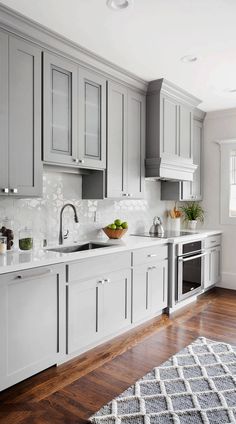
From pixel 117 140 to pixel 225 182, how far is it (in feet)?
7.36

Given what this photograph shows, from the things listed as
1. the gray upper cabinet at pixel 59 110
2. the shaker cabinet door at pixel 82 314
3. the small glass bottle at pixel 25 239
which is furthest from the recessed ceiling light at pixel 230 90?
the small glass bottle at pixel 25 239

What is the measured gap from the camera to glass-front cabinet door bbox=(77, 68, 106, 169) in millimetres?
3186

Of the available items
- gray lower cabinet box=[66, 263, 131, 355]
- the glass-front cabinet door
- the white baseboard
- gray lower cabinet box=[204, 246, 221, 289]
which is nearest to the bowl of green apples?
gray lower cabinet box=[66, 263, 131, 355]

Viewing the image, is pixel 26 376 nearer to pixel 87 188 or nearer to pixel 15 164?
pixel 15 164

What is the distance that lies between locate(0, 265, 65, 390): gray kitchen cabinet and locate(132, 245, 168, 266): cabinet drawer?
1.00 metres

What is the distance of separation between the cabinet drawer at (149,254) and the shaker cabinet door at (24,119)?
119 cm

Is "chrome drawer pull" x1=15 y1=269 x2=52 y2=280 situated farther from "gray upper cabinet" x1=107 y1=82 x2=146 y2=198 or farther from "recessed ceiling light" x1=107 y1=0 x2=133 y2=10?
"recessed ceiling light" x1=107 y1=0 x2=133 y2=10

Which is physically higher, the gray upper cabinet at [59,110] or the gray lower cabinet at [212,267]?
the gray upper cabinet at [59,110]

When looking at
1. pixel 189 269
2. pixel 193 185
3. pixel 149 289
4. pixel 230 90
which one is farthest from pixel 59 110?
pixel 193 185

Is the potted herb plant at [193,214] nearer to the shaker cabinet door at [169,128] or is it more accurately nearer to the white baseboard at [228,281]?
the white baseboard at [228,281]

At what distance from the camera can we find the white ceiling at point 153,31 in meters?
2.42

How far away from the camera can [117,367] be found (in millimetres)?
2727

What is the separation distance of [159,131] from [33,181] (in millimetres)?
1850

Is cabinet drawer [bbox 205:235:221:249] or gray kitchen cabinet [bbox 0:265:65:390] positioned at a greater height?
cabinet drawer [bbox 205:235:221:249]
